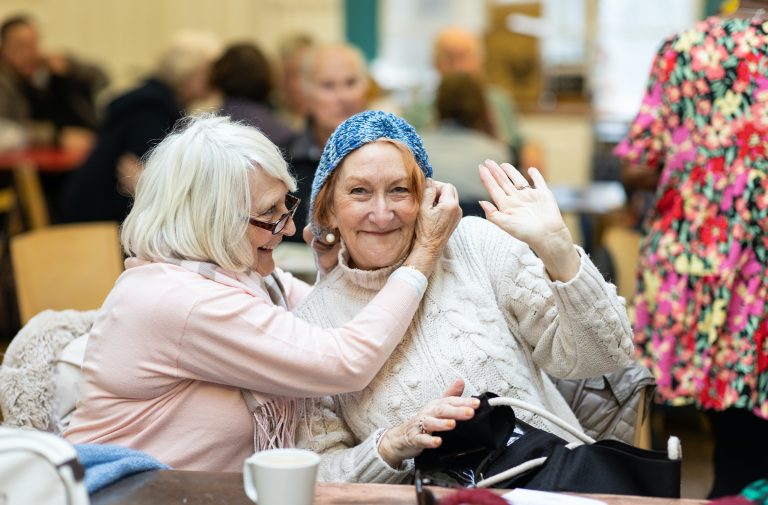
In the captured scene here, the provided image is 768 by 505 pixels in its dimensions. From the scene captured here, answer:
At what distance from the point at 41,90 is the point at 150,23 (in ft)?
8.26

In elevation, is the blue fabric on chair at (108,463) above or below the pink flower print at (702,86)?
below

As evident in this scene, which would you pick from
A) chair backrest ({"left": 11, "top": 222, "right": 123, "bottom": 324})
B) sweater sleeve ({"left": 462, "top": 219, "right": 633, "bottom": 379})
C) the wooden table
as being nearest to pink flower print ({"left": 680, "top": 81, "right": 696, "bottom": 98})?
sweater sleeve ({"left": 462, "top": 219, "right": 633, "bottom": 379})

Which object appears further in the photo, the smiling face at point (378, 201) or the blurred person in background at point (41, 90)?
the blurred person in background at point (41, 90)

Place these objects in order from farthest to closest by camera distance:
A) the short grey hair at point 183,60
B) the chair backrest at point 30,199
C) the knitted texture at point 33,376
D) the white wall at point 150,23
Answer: the white wall at point 150,23 < the short grey hair at point 183,60 < the chair backrest at point 30,199 < the knitted texture at point 33,376

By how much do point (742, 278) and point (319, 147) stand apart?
6.78 ft

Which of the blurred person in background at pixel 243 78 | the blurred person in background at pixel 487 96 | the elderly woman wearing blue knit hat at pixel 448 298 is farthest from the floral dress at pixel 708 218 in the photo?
the blurred person in background at pixel 487 96

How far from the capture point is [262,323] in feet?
5.91

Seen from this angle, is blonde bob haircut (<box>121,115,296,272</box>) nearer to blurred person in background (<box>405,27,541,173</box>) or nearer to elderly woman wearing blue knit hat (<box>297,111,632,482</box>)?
elderly woman wearing blue knit hat (<box>297,111,632,482</box>)

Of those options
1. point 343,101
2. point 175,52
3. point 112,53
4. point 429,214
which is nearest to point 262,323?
point 429,214

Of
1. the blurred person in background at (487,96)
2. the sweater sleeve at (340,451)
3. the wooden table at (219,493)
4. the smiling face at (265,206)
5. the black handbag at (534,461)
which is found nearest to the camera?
the wooden table at (219,493)

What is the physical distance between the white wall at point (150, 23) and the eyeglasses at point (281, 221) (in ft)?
25.3

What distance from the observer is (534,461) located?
1.63m

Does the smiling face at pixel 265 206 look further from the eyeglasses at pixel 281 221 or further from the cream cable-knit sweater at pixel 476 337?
the cream cable-knit sweater at pixel 476 337

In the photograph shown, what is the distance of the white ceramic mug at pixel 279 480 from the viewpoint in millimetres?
1326
